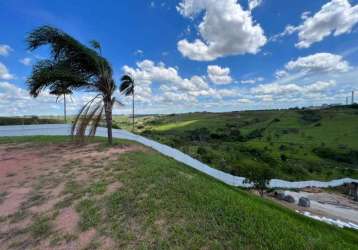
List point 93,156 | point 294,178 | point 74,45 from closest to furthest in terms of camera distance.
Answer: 1. point 93,156
2. point 74,45
3. point 294,178

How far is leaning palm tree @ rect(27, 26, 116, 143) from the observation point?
694 cm

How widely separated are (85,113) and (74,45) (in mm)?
2361

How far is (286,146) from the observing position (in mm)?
44656

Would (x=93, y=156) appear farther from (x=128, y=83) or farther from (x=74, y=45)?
(x=128, y=83)

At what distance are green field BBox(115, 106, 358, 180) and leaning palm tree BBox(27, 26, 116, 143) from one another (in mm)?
14043

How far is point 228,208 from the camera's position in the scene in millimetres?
3479

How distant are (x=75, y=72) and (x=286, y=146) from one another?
151ft

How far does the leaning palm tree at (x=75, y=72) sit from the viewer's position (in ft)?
22.8

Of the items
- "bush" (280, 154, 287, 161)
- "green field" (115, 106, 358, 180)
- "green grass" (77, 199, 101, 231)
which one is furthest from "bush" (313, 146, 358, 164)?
"green grass" (77, 199, 101, 231)

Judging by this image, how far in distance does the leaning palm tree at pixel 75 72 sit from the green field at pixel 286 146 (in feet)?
46.1

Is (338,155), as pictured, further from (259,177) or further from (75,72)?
(75,72)

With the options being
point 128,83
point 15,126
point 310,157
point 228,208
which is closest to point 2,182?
point 228,208

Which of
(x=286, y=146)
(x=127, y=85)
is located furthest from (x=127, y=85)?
(x=286, y=146)

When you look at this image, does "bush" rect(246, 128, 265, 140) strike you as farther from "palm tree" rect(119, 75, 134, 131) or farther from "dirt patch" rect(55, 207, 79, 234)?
"dirt patch" rect(55, 207, 79, 234)
